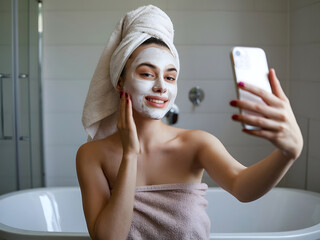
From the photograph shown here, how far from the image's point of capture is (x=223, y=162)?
1028 mm

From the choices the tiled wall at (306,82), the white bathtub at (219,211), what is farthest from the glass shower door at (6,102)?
the tiled wall at (306,82)

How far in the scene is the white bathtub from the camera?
196 cm

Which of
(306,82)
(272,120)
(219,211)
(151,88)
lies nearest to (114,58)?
(151,88)

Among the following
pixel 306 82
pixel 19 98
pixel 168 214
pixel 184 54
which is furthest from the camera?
pixel 184 54

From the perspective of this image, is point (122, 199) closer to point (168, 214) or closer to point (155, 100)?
point (168, 214)

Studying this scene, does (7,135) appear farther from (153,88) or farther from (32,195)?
(153,88)

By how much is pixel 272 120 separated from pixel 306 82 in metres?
1.70

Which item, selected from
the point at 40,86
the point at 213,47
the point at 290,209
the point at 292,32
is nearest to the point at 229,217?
the point at 290,209

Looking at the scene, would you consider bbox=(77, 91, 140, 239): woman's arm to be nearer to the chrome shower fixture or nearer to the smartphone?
the smartphone

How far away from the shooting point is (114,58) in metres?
1.15

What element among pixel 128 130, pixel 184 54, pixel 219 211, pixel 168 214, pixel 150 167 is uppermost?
pixel 184 54

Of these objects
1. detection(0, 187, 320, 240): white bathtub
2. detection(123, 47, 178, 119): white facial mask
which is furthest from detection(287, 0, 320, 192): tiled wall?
detection(123, 47, 178, 119): white facial mask

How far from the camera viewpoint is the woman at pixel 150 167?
3.24ft

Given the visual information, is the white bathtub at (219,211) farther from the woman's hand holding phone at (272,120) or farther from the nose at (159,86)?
the woman's hand holding phone at (272,120)
